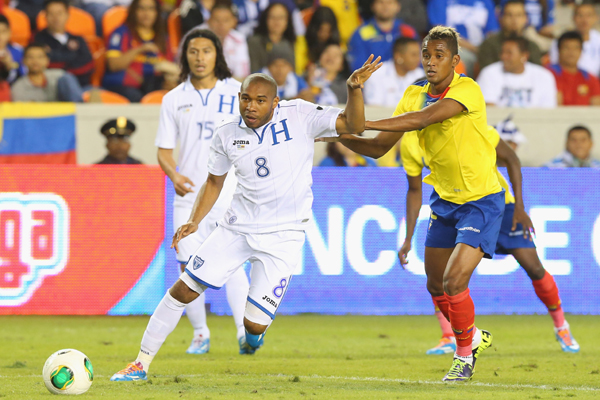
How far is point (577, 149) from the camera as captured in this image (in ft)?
34.0

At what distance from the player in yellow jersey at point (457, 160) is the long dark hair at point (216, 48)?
184cm

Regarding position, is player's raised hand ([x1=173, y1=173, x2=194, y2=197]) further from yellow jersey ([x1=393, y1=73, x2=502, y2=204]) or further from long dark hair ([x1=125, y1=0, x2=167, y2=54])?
long dark hair ([x1=125, y1=0, x2=167, y2=54])

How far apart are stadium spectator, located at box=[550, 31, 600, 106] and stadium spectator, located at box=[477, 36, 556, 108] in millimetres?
598

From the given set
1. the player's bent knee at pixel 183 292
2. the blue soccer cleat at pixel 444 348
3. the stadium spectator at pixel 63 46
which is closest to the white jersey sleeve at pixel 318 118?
the player's bent knee at pixel 183 292

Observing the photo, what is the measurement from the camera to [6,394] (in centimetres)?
526

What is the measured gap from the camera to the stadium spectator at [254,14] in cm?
1314

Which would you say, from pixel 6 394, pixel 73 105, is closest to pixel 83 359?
pixel 6 394

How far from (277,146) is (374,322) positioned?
14.3ft

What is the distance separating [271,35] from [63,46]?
2875mm

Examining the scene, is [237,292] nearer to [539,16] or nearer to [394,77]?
[394,77]

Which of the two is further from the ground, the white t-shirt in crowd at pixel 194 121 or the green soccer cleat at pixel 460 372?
the white t-shirt in crowd at pixel 194 121

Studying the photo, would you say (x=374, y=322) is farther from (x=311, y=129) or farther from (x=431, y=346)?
(x=311, y=129)

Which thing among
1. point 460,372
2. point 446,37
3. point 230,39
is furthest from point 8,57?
point 460,372

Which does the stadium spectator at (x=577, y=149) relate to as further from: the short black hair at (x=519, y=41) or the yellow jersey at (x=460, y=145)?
the yellow jersey at (x=460, y=145)
